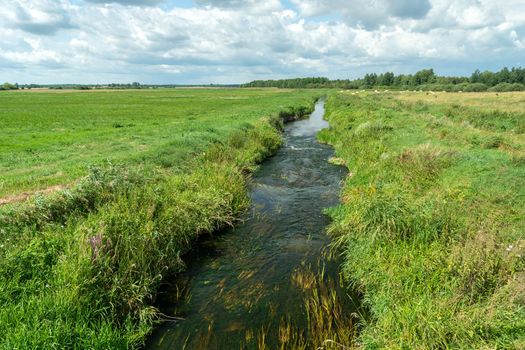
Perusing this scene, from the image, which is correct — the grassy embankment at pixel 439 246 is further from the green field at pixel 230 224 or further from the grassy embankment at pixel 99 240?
the grassy embankment at pixel 99 240

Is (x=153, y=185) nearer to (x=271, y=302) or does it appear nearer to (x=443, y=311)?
(x=271, y=302)

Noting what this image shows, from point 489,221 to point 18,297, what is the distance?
1006 cm

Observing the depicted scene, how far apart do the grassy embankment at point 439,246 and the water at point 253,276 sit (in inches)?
50.7

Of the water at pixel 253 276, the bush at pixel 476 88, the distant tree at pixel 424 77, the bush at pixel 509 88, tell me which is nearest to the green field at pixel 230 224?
the water at pixel 253 276

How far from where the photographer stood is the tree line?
104062 millimetres

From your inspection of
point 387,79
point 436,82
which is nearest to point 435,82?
point 436,82

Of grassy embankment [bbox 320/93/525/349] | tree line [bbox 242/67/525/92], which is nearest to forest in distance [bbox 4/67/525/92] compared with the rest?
tree line [bbox 242/67/525/92]

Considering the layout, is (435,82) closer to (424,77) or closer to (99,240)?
(424,77)

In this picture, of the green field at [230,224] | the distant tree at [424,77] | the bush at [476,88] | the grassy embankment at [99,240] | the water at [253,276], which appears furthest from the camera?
the distant tree at [424,77]

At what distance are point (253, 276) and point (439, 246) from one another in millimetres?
4683

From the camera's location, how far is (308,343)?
6.76m

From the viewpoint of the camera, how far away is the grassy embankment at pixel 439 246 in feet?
17.9

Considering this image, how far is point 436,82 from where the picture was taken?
133875 mm

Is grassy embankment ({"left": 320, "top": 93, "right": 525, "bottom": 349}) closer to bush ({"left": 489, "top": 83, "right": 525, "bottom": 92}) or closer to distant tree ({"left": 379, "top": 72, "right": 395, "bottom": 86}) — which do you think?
bush ({"left": 489, "top": 83, "right": 525, "bottom": 92})
